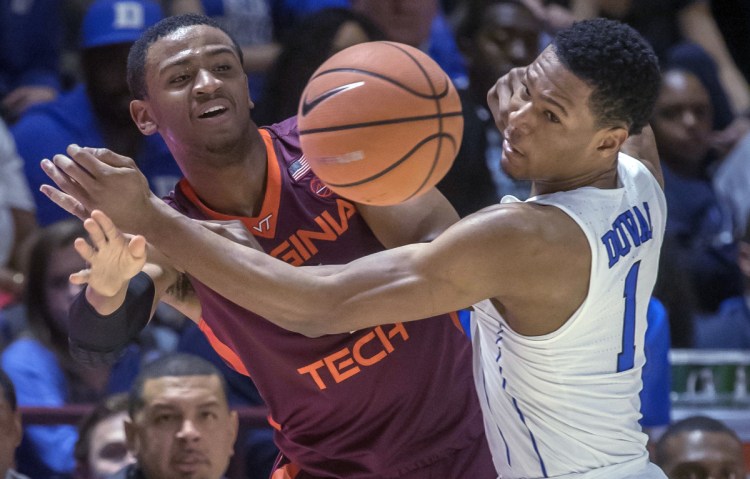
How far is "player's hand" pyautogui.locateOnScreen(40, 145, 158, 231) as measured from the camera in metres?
3.43

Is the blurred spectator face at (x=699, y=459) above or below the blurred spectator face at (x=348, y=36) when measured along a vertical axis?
below

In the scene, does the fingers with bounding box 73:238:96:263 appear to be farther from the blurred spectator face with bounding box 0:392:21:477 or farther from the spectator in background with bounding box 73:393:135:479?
the spectator in background with bounding box 73:393:135:479

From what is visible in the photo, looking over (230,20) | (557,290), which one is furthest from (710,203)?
(557,290)

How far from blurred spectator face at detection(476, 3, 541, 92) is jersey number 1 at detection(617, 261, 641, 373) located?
12.0 ft

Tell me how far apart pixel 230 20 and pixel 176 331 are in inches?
74.4

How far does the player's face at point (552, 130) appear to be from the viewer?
3541mm

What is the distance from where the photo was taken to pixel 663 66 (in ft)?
26.3

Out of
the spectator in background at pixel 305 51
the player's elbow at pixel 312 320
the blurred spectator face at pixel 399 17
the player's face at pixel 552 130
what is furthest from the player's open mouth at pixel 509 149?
the blurred spectator face at pixel 399 17

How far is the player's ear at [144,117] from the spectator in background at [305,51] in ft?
6.78

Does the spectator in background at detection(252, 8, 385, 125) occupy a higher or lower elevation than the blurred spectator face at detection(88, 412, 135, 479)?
higher

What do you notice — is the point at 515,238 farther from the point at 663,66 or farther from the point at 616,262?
the point at 663,66

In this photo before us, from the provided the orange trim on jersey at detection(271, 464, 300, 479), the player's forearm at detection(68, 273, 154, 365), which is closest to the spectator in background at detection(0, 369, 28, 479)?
the player's forearm at detection(68, 273, 154, 365)

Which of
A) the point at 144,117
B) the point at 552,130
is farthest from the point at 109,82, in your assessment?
the point at 552,130

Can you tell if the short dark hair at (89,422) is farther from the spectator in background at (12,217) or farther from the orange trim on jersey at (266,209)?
the orange trim on jersey at (266,209)
